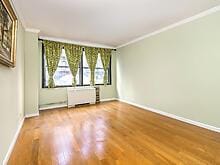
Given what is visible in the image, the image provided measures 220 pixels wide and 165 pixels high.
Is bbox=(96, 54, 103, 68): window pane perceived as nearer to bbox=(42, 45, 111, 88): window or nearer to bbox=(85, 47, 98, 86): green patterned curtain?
bbox=(42, 45, 111, 88): window

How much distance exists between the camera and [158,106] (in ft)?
13.3

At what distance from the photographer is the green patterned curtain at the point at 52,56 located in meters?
4.50

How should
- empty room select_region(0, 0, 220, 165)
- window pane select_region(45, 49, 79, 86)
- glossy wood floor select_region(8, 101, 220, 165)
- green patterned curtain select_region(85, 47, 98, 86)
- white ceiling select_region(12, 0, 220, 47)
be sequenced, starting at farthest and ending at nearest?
green patterned curtain select_region(85, 47, 98, 86) → window pane select_region(45, 49, 79, 86) → white ceiling select_region(12, 0, 220, 47) → empty room select_region(0, 0, 220, 165) → glossy wood floor select_region(8, 101, 220, 165)

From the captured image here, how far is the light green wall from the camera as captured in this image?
109 inches

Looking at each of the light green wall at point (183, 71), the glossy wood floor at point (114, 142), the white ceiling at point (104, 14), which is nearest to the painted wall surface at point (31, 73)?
the white ceiling at point (104, 14)

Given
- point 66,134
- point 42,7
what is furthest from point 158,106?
point 42,7

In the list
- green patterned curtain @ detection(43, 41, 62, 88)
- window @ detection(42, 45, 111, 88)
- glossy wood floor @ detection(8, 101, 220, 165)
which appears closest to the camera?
glossy wood floor @ detection(8, 101, 220, 165)

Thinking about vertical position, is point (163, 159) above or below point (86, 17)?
below

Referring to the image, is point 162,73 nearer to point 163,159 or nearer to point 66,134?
point 163,159

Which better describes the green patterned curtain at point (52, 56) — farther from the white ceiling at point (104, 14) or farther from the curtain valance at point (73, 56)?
the white ceiling at point (104, 14)

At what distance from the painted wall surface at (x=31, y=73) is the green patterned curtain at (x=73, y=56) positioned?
1.24 metres

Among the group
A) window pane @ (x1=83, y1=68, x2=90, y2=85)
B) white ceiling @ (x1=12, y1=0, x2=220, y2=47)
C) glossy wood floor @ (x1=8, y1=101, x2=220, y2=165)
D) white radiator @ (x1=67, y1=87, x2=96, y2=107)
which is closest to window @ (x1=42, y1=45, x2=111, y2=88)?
window pane @ (x1=83, y1=68, x2=90, y2=85)

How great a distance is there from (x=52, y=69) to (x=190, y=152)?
4.30 m

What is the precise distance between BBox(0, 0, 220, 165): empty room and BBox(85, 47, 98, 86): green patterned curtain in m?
0.27
